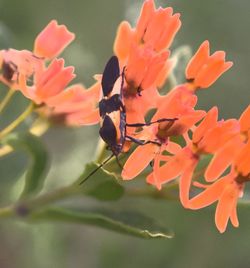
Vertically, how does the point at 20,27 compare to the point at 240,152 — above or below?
above

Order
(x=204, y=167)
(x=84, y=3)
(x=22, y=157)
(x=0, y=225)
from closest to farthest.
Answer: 1. (x=204, y=167)
2. (x=22, y=157)
3. (x=0, y=225)
4. (x=84, y=3)

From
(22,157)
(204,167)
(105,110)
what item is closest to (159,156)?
(105,110)

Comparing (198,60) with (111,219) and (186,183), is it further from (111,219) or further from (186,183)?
(111,219)

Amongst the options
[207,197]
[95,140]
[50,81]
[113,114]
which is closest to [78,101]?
[50,81]

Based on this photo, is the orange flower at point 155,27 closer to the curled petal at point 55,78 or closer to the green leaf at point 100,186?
the curled petal at point 55,78

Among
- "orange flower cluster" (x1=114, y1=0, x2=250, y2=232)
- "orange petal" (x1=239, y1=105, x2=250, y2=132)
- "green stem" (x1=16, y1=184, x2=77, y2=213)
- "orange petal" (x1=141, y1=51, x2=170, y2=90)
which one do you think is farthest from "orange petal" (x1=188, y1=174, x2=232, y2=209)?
"green stem" (x1=16, y1=184, x2=77, y2=213)

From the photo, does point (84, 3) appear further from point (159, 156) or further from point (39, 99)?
point (159, 156)

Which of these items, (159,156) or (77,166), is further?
(77,166)
